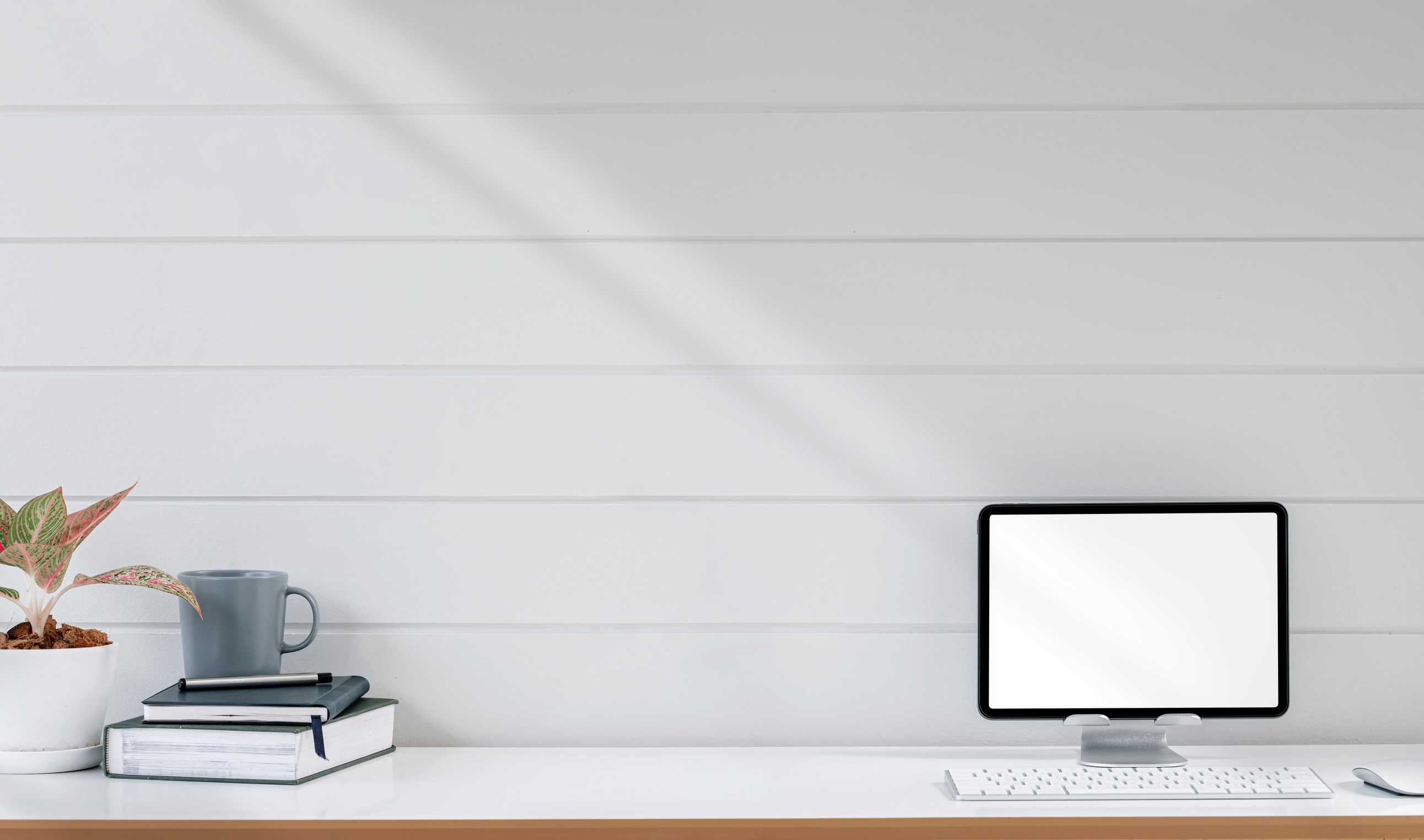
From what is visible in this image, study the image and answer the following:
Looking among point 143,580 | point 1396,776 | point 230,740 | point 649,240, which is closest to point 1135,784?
point 1396,776

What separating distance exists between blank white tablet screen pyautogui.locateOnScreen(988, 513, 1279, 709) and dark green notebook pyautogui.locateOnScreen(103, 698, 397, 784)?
2.39ft

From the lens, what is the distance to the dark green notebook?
925mm

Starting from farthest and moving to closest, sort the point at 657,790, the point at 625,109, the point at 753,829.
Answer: the point at 625,109
the point at 657,790
the point at 753,829

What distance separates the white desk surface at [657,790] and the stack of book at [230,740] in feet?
0.04

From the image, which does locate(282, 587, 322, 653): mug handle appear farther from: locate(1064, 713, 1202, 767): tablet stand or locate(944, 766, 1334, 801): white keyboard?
locate(1064, 713, 1202, 767): tablet stand

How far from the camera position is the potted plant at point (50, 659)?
95cm

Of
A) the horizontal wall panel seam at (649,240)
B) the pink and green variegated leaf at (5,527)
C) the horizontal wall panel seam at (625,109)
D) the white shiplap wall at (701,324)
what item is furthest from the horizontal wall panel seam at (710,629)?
the horizontal wall panel seam at (625,109)

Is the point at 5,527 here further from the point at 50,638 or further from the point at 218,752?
the point at 218,752

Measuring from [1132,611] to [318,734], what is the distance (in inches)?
34.7

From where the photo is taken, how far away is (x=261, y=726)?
3.06ft

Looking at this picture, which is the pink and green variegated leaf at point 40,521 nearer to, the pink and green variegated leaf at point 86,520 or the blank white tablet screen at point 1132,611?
the pink and green variegated leaf at point 86,520

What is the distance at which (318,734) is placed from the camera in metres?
0.94

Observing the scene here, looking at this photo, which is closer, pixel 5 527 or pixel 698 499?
pixel 5 527

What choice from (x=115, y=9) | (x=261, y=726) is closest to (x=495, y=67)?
(x=115, y=9)
